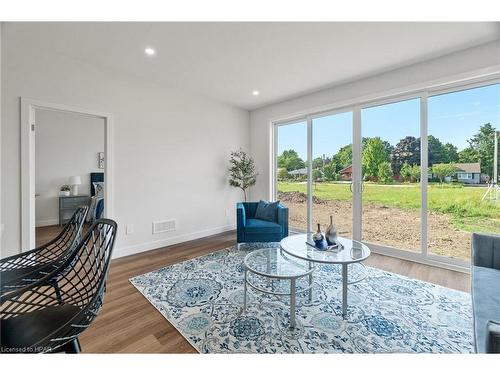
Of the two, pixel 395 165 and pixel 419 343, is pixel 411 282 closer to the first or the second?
pixel 419 343

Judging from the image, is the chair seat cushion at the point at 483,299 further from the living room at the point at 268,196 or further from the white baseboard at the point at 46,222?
the white baseboard at the point at 46,222

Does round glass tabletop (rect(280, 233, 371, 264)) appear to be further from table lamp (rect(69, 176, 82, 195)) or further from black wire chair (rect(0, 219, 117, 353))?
table lamp (rect(69, 176, 82, 195))

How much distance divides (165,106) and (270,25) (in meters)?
2.16

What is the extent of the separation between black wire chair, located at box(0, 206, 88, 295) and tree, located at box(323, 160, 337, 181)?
341cm

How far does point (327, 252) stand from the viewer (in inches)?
82.6

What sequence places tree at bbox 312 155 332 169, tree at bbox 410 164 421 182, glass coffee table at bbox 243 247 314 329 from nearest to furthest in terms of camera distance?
glass coffee table at bbox 243 247 314 329 < tree at bbox 410 164 421 182 < tree at bbox 312 155 332 169

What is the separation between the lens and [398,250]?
10.5 feet

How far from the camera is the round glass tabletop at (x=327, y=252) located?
6.22ft

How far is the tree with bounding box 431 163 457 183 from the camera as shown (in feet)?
9.24

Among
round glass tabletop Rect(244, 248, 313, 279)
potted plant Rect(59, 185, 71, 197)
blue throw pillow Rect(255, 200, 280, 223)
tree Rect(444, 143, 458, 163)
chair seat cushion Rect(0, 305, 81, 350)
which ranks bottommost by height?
round glass tabletop Rect(244, 248, 313, 279)

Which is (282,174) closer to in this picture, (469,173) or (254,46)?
(254,46)

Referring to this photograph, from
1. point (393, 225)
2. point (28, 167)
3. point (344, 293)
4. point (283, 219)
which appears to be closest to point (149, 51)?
point (28, 167)

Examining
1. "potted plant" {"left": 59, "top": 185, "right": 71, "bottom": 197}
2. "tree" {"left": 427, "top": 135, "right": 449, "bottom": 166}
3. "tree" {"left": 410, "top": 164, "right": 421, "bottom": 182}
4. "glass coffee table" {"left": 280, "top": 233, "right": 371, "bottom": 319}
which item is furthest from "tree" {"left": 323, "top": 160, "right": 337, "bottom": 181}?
"potted plant" {"left": 59, "top": 185, "right": 71, "bottom": 197}
